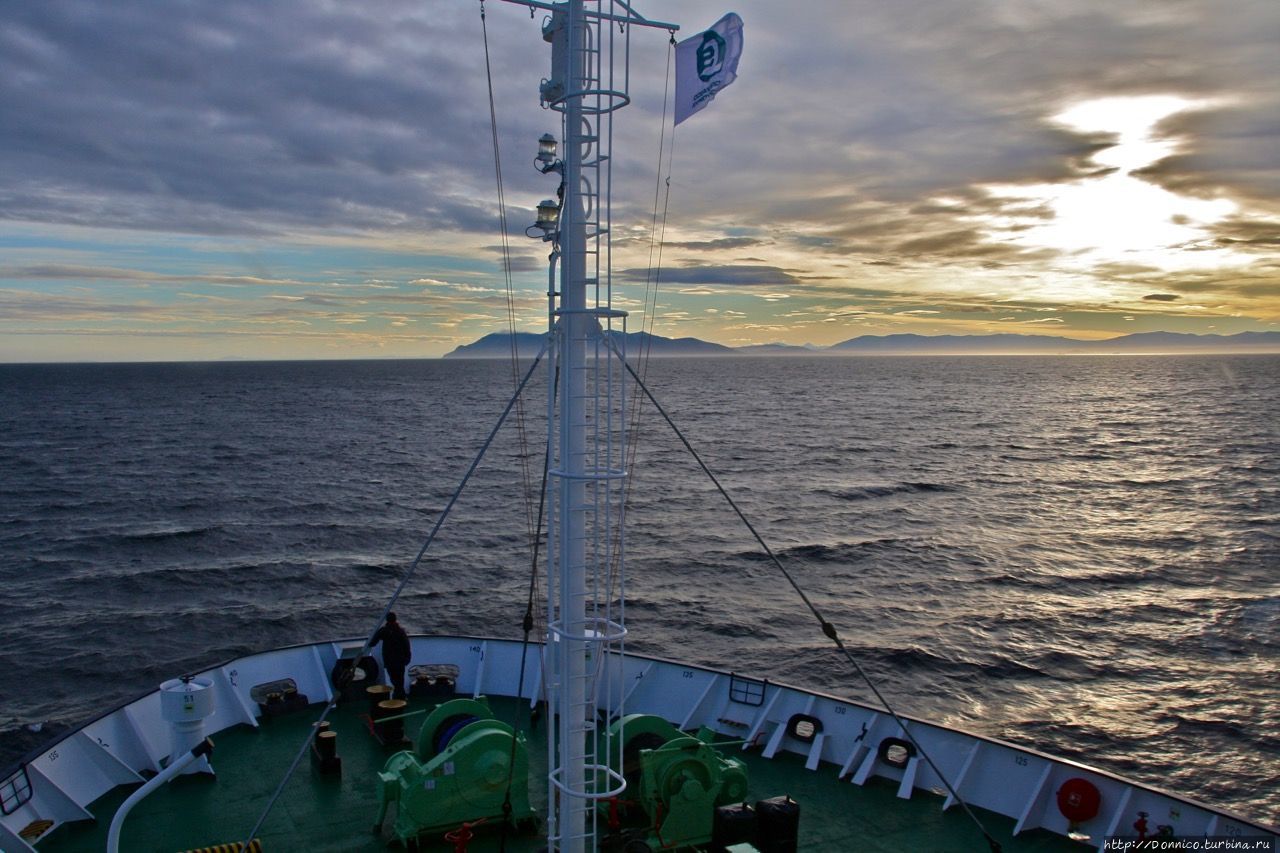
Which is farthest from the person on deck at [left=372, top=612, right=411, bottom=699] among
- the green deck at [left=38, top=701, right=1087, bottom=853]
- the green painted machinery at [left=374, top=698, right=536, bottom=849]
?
the green painted machinery at [left=374, top=698, right=536, bottom=849]

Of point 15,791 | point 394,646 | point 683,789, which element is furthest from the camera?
point 394,646

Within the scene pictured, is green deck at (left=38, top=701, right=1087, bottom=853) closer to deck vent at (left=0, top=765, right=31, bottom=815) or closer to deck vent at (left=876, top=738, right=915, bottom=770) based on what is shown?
deck vent at (left=876, top=738, right=915, bottom=770)

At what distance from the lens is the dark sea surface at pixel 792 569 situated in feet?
86.7

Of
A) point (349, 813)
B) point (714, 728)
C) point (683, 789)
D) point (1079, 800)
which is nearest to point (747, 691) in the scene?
point (714, 728)

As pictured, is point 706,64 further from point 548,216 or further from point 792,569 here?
point 792,569

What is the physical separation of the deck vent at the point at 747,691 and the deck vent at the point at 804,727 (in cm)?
72

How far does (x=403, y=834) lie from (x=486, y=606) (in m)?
24.4

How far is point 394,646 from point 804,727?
670cm

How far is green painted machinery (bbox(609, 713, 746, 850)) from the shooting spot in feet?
34.0

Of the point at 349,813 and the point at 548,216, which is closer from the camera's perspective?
the point at 548,216

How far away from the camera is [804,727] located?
13.3 meters

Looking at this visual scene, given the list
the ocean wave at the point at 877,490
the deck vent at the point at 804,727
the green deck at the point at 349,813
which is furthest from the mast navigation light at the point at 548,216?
the ocean wave at the point at 877,490

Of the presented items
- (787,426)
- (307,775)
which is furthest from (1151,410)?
(307,775)

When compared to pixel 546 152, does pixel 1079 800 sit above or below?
below
